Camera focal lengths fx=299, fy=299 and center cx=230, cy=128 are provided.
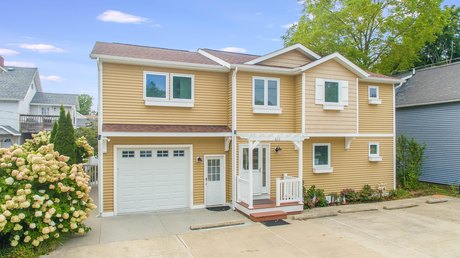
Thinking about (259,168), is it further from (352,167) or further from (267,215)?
(352,167)

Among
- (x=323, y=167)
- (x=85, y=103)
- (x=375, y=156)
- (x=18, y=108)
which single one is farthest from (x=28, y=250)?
(x=85, y=103)

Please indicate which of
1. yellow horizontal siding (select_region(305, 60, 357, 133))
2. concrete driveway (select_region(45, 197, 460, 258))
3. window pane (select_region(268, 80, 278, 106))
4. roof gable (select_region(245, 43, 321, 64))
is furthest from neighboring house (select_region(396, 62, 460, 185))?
window pane (select_region(268, 80, 278, 106))

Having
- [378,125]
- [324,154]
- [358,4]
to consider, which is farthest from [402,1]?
[324,154]

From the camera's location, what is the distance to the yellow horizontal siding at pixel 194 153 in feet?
31.7

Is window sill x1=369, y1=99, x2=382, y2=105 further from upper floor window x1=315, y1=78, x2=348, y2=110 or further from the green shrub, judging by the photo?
the green shrub

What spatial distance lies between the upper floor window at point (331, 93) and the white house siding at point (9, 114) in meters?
24.5

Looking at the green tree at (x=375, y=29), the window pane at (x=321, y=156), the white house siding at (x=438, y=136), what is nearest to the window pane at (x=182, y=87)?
the window pane at (x=321, y=156)

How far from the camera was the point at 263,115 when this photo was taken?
11.1 meters

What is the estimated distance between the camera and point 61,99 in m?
32.0

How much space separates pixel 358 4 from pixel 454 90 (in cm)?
773

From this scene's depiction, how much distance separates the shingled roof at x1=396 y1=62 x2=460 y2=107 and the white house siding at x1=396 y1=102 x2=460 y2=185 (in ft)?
1.17

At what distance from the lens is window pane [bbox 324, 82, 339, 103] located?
37.0ft

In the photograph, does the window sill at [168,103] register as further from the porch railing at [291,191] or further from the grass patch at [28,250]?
the grass patch at [28,250]

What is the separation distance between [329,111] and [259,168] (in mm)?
3417
